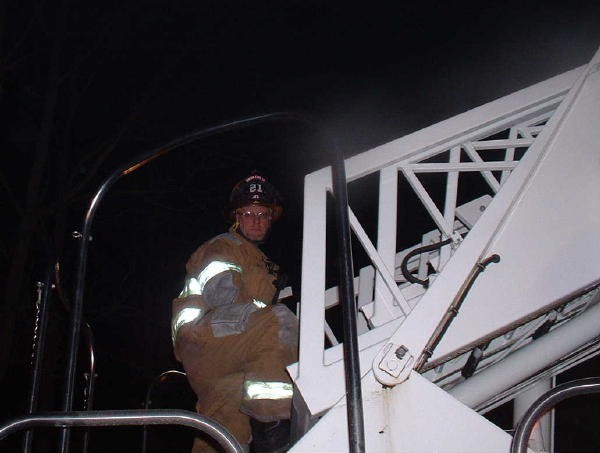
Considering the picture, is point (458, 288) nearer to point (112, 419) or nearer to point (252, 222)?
point (112, 419)

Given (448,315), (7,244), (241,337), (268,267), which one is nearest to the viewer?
(448,315)

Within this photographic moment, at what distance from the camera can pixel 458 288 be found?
2.26m

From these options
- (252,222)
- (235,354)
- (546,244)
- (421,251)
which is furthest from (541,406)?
(252,222)

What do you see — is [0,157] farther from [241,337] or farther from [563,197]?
[563,197]

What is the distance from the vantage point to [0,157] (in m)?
10.7

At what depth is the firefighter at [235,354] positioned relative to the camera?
9.09ft

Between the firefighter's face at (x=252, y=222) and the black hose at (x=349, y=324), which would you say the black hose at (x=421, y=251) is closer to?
the black hose at (x=349, y=324)

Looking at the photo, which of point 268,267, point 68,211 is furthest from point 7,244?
point 268,267

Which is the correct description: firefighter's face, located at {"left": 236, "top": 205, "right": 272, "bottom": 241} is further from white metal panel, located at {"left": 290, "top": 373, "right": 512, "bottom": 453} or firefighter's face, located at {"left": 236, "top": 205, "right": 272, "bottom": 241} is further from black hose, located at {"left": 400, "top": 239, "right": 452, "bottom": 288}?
white metal panel, located at {"left": 290, "top": 373, "right": 512, "bottom": 453}

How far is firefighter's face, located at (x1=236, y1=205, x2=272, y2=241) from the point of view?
366 centimetres

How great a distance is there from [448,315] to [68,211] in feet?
37.1

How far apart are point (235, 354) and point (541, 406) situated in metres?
1.53

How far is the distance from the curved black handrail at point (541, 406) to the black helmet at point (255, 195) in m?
2.31

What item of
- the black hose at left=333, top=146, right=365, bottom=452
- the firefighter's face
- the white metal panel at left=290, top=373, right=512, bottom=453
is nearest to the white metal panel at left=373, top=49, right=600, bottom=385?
the white metal panel at left=290, top=373, right=512, bottom=453
